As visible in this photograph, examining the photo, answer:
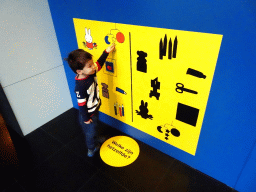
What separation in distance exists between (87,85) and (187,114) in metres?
0.92

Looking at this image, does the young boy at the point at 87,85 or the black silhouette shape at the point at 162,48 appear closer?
the black silhouette shape at the point at 162,48

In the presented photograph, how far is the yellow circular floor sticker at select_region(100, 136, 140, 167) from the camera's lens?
1.92m

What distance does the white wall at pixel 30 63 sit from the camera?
189cm

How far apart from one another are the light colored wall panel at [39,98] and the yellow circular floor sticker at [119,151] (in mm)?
980

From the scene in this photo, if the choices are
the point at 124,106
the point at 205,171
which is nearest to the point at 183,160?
the point at 205,171

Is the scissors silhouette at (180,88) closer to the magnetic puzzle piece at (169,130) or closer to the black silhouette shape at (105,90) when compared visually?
the magnetic puzzle piece at (169,130)

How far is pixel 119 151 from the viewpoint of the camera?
6.69 feet

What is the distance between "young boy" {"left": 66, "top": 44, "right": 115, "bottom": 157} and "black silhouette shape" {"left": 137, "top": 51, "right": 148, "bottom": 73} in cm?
30

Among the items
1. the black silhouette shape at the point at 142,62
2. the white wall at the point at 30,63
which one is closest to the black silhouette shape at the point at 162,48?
the black silhouette shape at the point at 142,62

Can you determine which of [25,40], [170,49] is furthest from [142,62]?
[25,40]

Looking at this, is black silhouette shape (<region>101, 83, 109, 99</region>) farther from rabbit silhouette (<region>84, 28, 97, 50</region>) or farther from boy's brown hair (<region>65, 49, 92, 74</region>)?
boy's brown hair (<region>65, 49, 92, 74</region>)

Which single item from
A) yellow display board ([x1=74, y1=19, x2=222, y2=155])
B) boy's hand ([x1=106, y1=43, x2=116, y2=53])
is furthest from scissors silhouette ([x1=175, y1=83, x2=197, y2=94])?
boy's hand ([x1=106, y1=43, x2=116, y2=53])

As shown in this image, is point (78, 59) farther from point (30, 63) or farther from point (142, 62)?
point (30, 63)

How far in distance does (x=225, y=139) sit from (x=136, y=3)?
1300mm
